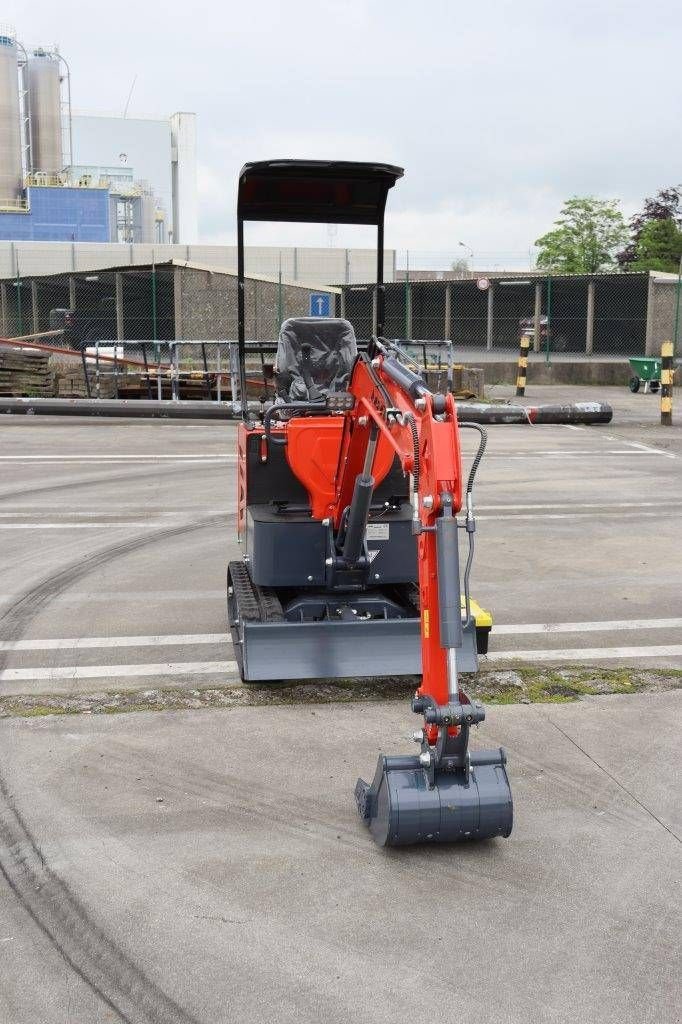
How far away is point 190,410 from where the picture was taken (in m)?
21.4

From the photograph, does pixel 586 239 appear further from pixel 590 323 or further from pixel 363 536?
pixel 363 536

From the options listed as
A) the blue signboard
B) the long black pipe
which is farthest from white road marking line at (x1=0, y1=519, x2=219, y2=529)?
the blue signboard

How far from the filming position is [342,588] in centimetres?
734

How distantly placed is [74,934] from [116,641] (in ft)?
11.9

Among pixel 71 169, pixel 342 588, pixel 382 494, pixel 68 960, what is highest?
pixel 71 169

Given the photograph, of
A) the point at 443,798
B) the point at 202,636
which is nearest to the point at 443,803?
the point at 443,798

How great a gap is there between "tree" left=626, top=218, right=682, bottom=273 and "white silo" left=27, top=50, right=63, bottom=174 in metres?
56.4

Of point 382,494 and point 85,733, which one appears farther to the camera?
point 382,494

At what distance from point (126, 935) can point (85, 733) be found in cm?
202

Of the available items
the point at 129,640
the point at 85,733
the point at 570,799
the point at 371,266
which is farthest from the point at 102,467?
the point at 371,266

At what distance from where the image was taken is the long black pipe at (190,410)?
20.7m

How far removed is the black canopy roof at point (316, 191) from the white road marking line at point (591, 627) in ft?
10.3

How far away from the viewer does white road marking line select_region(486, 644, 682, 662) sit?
7582 millimetres

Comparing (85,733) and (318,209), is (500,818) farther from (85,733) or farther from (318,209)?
(318,209)
